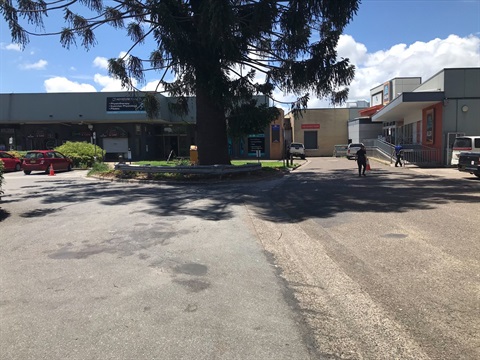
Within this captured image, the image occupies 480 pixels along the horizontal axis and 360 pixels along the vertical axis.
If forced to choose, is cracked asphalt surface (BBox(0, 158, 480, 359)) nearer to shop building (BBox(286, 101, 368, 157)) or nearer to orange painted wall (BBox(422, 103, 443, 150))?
orange painted wall (BBox(422, 103, 443, 150))

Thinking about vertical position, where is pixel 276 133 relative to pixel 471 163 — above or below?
above

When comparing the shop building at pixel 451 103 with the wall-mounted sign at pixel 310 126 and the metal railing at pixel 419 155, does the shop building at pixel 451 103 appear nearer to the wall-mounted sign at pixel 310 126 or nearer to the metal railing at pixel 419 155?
the metal railing at pixel 419 155

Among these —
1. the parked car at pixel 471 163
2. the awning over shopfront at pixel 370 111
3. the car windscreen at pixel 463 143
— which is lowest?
the parked car at pixel 471 163

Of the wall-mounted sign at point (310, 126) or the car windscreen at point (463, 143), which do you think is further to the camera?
the wall-mounted sign at point (310, 126)

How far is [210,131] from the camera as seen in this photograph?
20.2 meters

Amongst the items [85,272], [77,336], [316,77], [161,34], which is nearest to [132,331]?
Answer: [77,336]

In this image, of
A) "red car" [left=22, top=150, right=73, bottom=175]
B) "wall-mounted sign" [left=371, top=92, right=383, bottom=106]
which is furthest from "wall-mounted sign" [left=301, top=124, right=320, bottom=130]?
"red car" [left=22, top=150, right=73, bottom=175]

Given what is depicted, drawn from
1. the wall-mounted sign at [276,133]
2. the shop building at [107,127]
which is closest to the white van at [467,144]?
the shop building at [107,127]

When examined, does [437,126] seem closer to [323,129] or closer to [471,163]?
[471,163]

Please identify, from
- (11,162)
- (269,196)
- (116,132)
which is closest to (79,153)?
(11,162)

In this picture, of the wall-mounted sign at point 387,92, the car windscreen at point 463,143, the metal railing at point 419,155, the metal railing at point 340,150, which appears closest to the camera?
the car windscreen at point 463,143

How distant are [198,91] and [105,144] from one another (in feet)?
86.0

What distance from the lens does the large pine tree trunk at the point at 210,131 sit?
20.1 metres

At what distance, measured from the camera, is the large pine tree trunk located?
20.1 m
